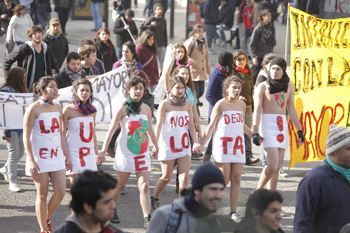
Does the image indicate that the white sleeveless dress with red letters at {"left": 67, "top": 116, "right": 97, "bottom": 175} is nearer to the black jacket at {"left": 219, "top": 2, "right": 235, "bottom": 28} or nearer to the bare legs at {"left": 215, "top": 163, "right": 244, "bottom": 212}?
the bare legs at {"left": 215, "top": 163, "right": 244, "bottom": 212}

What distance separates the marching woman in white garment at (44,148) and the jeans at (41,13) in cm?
1512

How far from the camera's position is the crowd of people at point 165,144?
3.13m

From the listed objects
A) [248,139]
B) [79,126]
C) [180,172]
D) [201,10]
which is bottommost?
[248,139]

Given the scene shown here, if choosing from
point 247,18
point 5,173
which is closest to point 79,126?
point 5,173

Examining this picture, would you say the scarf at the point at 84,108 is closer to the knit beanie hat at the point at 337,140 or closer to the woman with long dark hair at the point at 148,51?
the knit beanie hat at the point at 337,140

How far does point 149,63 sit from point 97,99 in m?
2.72

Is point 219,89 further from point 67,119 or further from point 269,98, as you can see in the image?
point 67,119

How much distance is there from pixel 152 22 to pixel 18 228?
8.75 meters

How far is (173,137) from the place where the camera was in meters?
6.05

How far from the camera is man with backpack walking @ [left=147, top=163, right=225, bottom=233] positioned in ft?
10.1

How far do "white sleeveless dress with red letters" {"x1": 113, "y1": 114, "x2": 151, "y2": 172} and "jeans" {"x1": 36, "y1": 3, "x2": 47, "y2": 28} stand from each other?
49.3 ft

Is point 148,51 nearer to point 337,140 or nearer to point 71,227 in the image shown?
point 337,140

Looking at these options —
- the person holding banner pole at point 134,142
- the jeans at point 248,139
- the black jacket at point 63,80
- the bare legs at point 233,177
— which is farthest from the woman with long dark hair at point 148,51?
the bare legs at point 233,177

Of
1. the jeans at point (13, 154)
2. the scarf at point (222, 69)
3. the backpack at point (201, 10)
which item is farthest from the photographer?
the backpack at point (201, 10)
